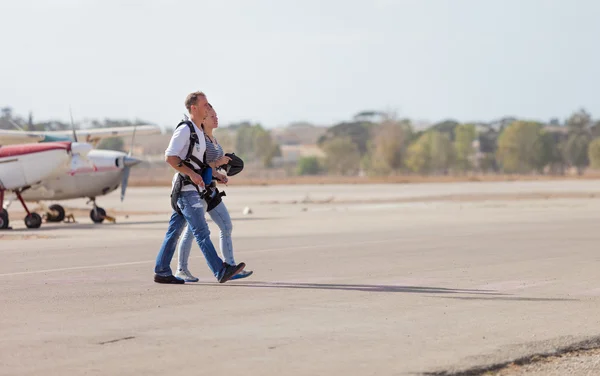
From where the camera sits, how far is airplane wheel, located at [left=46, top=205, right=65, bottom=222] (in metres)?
31.2

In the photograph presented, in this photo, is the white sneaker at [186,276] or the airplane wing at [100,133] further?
the airplane wing at [100,133]

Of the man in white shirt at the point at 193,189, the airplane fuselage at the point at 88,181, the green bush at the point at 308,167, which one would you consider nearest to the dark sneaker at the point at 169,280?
the man in white shirt at the point at 193,189

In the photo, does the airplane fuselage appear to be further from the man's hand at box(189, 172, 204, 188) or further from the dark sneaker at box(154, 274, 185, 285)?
the man's hand at box(189, 172, 204, 188)

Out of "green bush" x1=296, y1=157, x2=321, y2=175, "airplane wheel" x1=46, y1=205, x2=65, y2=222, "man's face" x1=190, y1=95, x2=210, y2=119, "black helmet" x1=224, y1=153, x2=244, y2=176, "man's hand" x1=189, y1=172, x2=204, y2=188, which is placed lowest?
"green bush" x1=296, y1=157, x2=321, y2=175

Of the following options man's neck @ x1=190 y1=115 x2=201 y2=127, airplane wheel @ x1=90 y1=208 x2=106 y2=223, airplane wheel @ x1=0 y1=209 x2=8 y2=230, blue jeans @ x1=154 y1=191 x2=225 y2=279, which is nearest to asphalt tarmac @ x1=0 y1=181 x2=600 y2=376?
blue jeans @ x1=154 y1=191 x2=225 y2=279

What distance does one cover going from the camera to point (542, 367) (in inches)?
282

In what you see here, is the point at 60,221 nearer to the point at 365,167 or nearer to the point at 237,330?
the point at 237,330

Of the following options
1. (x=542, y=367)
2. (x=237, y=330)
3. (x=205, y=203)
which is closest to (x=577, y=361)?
(x=542, y=367)

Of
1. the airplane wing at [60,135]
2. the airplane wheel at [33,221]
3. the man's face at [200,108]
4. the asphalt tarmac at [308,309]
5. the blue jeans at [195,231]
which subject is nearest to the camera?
the asphalt tarmac at [308,309]

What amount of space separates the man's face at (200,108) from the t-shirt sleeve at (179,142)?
10.8 inches

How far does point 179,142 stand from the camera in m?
11.3

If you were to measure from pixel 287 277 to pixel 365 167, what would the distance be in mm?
168935

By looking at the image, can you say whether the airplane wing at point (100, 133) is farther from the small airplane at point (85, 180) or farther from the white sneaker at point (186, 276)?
the white sneaker at point (186, 276)

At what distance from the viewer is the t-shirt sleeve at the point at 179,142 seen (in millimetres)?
11258
